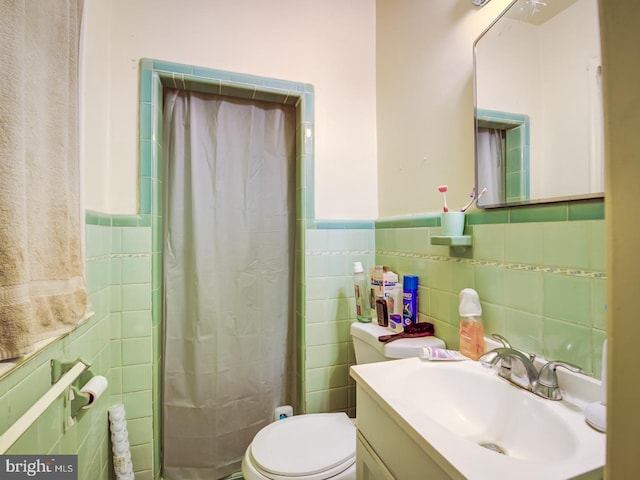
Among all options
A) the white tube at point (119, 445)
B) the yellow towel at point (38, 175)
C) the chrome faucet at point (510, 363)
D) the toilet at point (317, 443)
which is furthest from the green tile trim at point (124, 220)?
the chrome faucet at point (510, 363)

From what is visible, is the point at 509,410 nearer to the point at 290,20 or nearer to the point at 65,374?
the point at 65,374

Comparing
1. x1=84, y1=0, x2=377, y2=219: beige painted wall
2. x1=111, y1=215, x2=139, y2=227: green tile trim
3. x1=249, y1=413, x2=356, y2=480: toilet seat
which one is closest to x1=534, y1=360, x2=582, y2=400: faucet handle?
x1=249, y1=413, x2=356, y2=480: toilet seat

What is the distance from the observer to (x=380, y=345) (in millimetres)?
1100

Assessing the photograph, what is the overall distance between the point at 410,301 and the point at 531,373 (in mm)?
504

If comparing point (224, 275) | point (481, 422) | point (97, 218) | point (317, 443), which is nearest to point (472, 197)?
point (481, 422)

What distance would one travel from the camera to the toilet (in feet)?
3.12

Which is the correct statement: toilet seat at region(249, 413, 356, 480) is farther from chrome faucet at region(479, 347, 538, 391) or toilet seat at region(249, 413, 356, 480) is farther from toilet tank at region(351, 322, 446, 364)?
chrome faucet at region(479, 347, 538, 391)

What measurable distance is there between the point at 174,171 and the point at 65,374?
0.96 metres

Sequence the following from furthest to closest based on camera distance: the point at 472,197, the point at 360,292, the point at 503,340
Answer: the point at 360,292, the point at 472,197, the point at 503,340

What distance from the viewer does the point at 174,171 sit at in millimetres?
1421

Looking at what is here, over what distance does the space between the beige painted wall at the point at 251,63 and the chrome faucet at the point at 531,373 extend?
3.07 feet

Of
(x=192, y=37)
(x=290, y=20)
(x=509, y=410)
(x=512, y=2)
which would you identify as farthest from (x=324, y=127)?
(x=509, y=410)

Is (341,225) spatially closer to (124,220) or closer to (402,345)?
(402,345)

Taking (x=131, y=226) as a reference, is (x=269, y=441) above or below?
below
